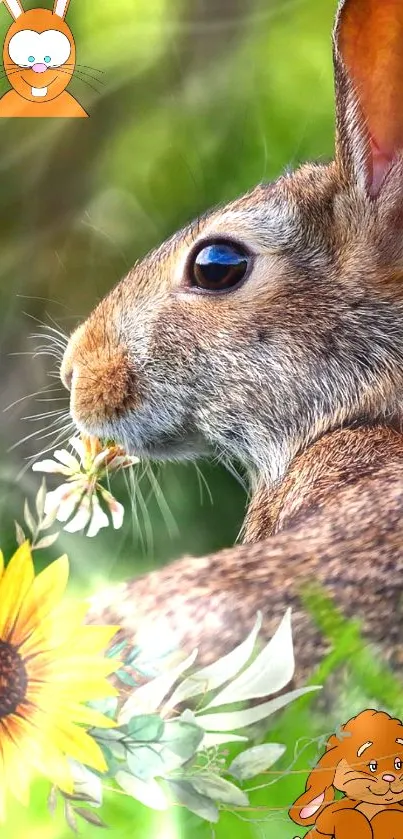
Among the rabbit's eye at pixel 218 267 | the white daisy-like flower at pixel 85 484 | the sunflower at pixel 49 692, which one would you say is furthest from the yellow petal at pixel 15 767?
the rabbit's eye at pixel 218 267

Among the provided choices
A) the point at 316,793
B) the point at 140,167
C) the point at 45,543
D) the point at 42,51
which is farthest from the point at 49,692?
the point at 42,51

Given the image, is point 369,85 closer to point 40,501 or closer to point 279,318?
point 279,318

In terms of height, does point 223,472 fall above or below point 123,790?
above

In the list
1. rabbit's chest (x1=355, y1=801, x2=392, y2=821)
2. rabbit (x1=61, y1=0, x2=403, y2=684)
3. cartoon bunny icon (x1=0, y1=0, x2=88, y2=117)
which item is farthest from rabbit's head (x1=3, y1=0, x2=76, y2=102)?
rabbit's chest (x1=355, y1=801, x2=392, y2=821)

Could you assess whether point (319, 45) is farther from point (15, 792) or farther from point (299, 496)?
point (15, 792)

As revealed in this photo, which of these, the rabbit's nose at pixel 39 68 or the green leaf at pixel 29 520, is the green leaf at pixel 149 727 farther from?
the rabbit's nose at pixel 39 68

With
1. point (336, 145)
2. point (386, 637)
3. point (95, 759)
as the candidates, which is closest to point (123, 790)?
point (95, 759)

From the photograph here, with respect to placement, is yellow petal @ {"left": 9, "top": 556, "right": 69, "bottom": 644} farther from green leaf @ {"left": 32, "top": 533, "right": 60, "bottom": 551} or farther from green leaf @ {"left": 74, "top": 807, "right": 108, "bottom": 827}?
green leaf @ {"left": 74, "top": 807, "right": 108, "bottom": 827}

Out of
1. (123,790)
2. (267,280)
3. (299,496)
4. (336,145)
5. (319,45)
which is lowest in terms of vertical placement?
(123,790)
